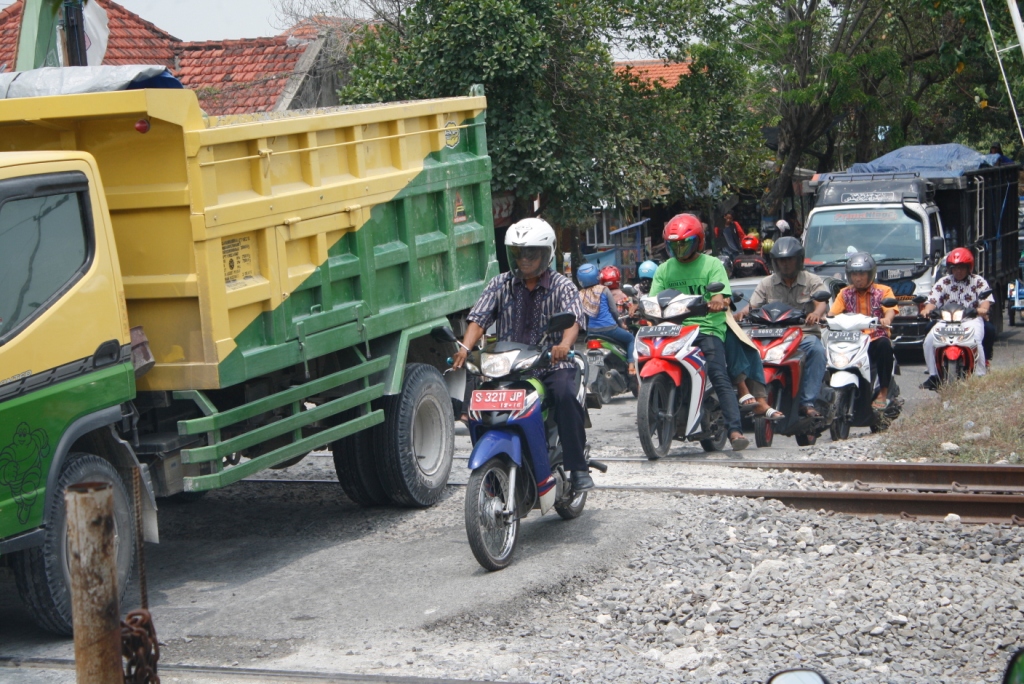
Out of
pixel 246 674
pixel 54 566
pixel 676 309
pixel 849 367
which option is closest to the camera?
pixel 246 674

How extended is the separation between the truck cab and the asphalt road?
25.3 ft

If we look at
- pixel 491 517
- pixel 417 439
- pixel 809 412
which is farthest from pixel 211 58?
pixel 491 517

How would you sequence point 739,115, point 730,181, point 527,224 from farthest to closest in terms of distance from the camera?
point 730,181
point 739,115
point 527,224

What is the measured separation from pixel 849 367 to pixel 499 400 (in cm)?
450

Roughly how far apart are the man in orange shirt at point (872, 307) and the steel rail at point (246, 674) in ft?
21.5

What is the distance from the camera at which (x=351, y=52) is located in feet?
58.4

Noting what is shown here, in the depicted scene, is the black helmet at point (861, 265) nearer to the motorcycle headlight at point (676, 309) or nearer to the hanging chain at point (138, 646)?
the motorcycle headlight at point (676, 309)

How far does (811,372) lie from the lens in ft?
31.3

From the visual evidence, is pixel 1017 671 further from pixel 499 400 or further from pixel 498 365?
pixel 498 365

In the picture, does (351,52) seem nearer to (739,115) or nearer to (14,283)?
(739,115)

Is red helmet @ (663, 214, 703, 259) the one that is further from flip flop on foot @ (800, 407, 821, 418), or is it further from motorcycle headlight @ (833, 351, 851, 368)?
motorcycle headlight @ (833, 351, 851, 368)

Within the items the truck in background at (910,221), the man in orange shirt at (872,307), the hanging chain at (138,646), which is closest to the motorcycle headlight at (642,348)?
the man in orange shirt at (872,307)

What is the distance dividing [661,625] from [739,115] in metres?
16.2

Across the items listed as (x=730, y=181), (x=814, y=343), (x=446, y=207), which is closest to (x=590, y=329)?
(x=814, y=343)
